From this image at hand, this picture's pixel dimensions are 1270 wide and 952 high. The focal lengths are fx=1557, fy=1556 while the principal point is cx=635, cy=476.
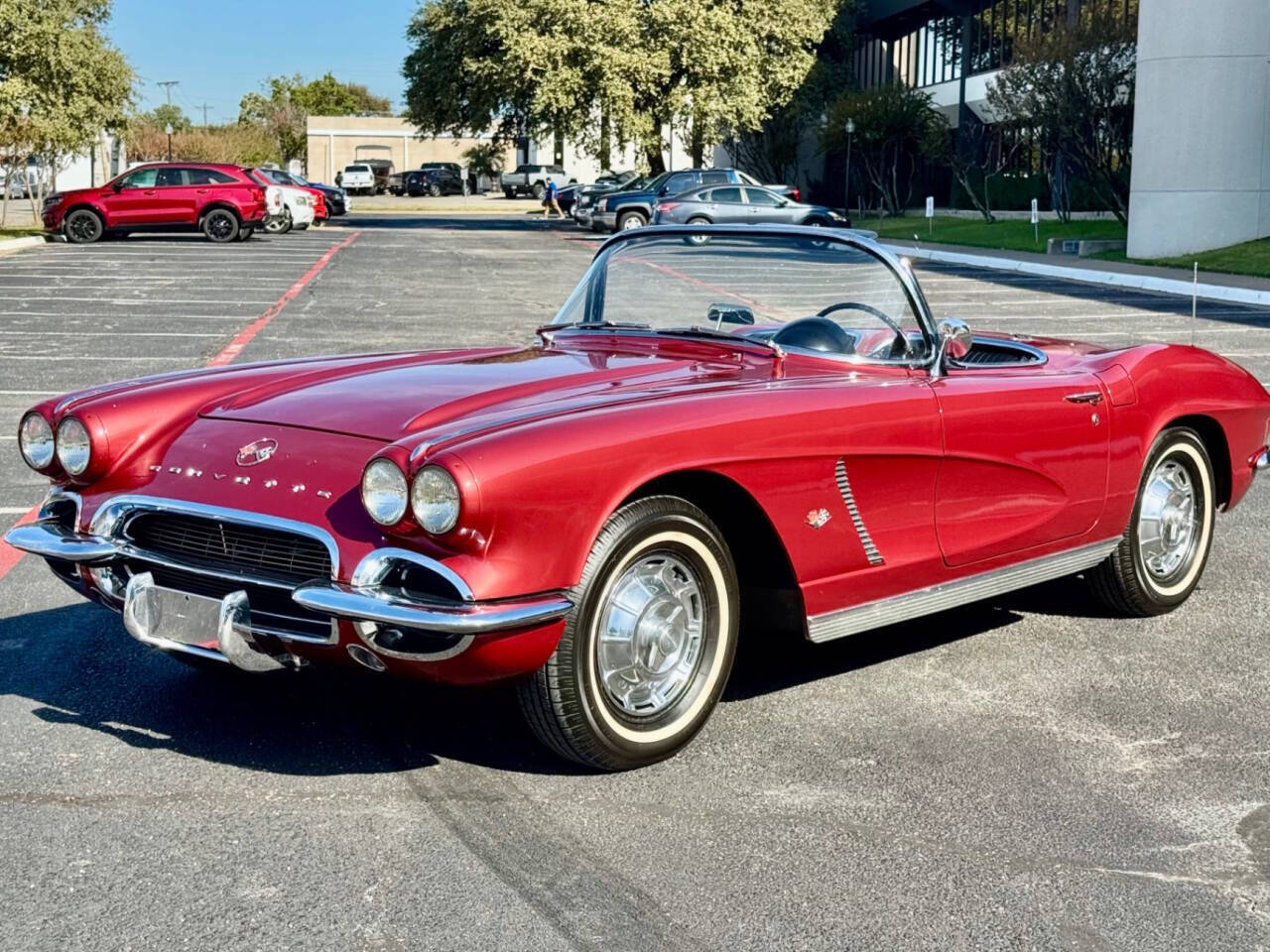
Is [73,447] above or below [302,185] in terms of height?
below

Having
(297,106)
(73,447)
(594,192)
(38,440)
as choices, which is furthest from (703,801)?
(297,106)

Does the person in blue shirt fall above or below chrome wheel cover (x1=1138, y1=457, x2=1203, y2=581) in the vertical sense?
above

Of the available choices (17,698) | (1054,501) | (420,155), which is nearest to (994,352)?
(1054,501)

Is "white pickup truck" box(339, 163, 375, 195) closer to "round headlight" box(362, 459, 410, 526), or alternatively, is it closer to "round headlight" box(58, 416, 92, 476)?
"round headlight" box(58, 416, 92, 476)

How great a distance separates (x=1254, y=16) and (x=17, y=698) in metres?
27.9

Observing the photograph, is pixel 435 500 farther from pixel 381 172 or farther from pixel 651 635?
pixel 381 172

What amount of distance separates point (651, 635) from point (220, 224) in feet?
99.5

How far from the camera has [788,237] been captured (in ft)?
17.3

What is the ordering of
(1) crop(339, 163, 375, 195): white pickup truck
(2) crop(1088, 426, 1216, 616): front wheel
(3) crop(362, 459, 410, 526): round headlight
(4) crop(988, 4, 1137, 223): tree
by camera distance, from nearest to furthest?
1. (3) crop(362, 459, 410, 526): round headlight
2. (2) crop(1088, 426, 1216, 616): front wheel
3. (4) crop(988, 4, 1137, 223): tree
4. (1) crop(339, 163, 375, 195): white pickup truck

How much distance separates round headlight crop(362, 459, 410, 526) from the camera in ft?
12.1

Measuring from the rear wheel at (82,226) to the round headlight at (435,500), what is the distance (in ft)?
101

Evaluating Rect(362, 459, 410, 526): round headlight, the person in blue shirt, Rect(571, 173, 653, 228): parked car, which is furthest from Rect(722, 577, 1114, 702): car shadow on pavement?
the person in blue shirt

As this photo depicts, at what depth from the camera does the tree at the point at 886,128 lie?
1911 inches

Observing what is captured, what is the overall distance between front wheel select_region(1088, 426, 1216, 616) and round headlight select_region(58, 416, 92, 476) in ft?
11.4
